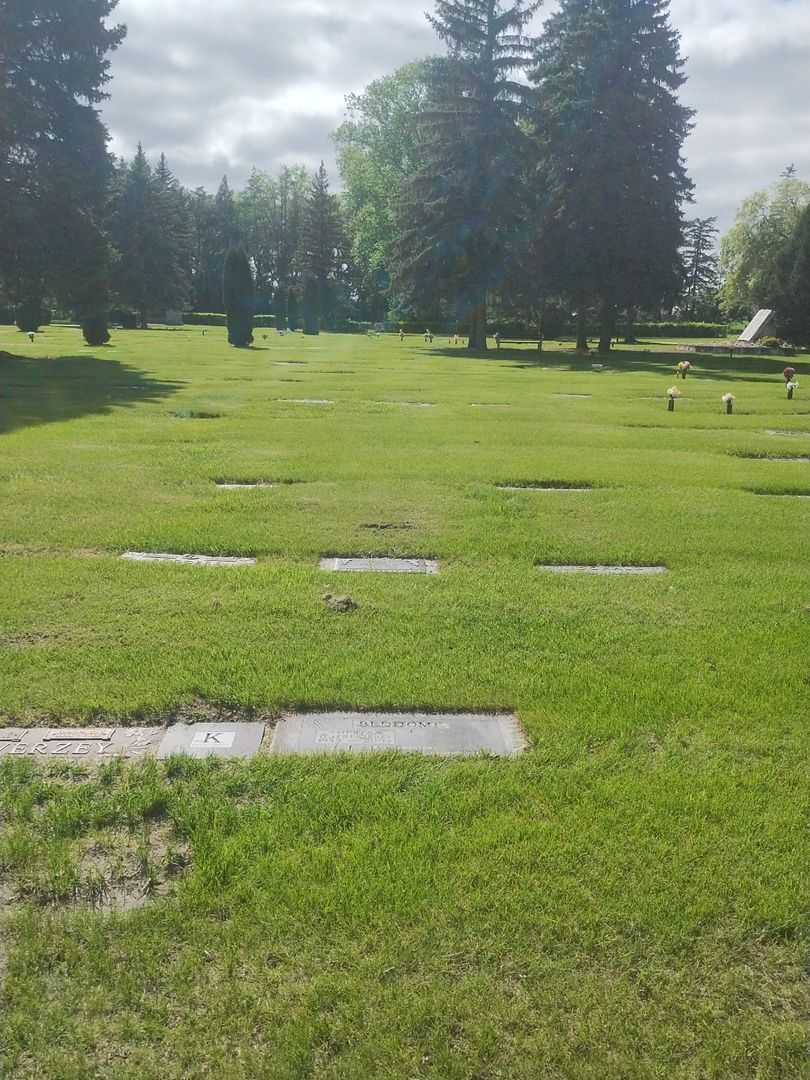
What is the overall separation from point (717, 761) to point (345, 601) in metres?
2.15

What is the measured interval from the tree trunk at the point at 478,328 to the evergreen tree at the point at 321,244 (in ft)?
101

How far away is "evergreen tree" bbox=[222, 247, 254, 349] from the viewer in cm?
3475

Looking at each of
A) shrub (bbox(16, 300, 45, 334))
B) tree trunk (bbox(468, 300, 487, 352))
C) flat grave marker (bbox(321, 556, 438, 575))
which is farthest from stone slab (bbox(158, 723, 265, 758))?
tree trunk (bbox(468, 300, 487, 352))

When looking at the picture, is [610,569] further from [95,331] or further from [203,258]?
[203,258]

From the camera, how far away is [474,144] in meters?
33.9

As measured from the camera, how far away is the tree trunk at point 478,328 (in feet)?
123

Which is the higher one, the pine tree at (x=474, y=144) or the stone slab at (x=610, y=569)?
the pine tree at (x=474, y=144)

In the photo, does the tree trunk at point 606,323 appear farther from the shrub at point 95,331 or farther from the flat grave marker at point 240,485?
the flat grave marker at point 240,485

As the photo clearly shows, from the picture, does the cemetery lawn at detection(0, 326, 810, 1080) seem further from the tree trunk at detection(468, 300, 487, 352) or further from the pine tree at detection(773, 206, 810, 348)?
the pine tree at detection(773, 206, 810, 348)

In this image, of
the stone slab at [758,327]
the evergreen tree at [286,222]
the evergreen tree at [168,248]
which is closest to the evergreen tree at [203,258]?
the evergreen tree at [286,222]

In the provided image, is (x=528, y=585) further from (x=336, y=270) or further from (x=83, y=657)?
(x=336, y=270)

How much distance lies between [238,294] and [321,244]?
36.3 meters

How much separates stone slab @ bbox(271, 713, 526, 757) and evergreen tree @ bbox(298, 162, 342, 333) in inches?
2633

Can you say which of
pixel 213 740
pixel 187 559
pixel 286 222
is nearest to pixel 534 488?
pixel 187 559
